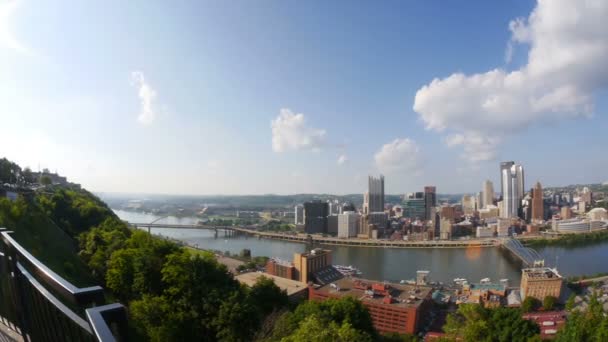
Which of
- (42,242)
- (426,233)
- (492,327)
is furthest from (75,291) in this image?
(426,233)

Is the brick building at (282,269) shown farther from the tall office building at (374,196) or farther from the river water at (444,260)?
the tall office building at (374,196)

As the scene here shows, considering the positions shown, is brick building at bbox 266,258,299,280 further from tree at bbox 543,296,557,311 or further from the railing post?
the railing post

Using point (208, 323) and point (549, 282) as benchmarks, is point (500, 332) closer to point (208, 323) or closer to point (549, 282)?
point (208, 323)

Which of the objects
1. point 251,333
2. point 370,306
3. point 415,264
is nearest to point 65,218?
point 251,333

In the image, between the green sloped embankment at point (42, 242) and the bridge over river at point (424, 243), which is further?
the bridge over river at point (424, 243)

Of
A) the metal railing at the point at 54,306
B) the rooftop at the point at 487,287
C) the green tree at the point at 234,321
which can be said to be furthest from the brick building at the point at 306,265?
the metal railing at the point at 54,306

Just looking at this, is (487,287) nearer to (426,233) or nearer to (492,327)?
(492,327)

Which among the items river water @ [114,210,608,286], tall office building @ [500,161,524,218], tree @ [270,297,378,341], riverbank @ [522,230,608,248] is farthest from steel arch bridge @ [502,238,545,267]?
tall office building @ [500,161,524,218]
